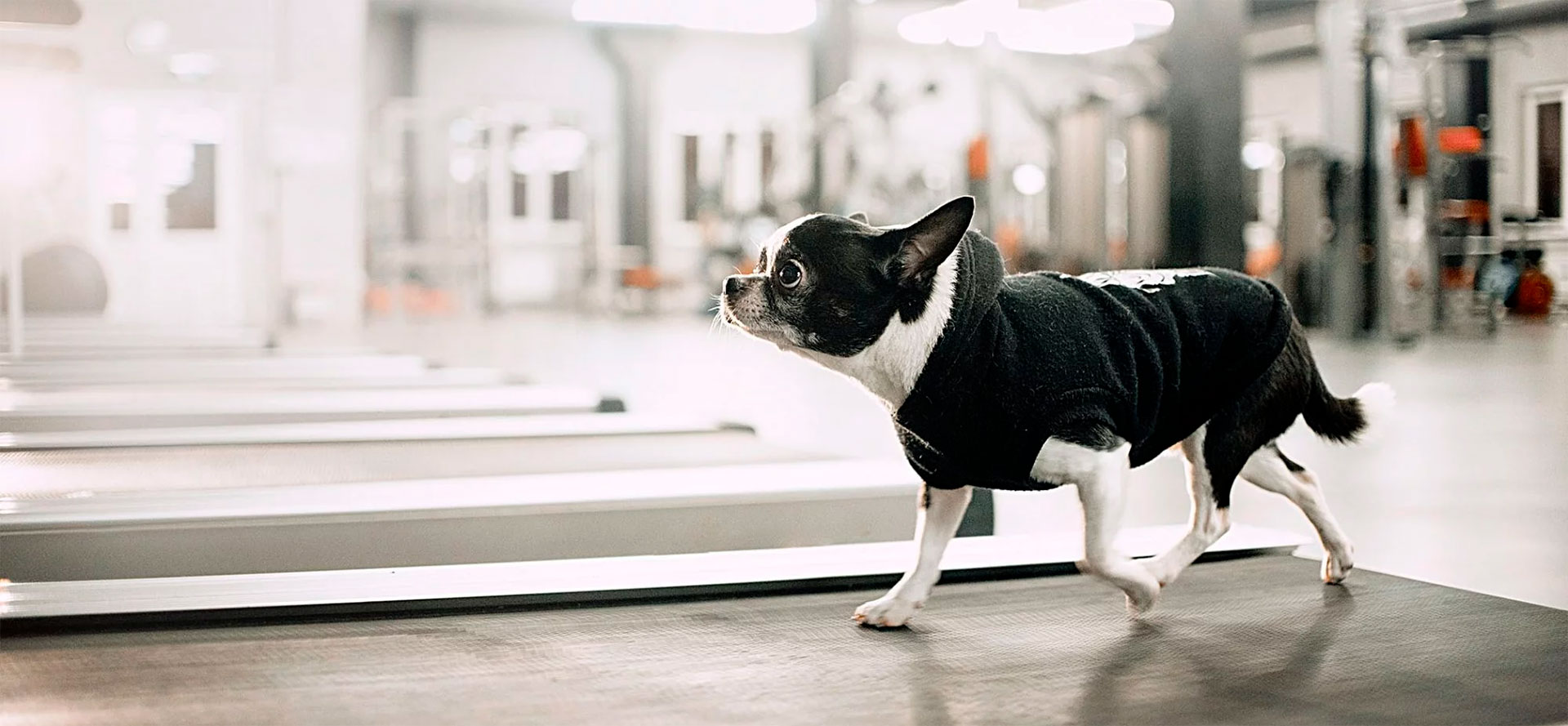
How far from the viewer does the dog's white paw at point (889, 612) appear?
4.97ft

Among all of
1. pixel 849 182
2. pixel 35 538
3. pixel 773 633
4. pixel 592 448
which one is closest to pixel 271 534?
pixel 35 538

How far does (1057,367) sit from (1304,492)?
49 cm

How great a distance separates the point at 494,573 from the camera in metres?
1.71

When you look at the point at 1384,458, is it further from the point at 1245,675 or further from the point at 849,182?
the point at 849,182

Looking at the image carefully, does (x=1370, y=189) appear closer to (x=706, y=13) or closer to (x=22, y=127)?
(x=22, y=127)

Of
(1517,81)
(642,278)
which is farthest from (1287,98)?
(1517,81)

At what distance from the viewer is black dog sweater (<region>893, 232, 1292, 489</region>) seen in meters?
1.38

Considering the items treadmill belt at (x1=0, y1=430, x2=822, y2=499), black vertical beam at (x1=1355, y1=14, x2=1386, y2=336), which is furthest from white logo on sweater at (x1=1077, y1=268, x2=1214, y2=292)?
black vertical beam at (x1=1355, y1=14, x2=1386, y2=336)

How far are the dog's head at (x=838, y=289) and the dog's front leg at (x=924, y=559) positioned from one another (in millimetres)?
227

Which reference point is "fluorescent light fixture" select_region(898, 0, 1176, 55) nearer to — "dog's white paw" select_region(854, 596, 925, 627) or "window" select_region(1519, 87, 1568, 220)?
"window" select_region(1519, 87, 1568, 220)

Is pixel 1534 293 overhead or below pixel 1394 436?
overhead

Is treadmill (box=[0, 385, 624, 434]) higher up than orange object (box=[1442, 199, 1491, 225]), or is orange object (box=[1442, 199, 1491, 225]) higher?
orange object (box=[1442, 199, 1491, 225])

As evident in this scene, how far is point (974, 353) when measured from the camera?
138 cm

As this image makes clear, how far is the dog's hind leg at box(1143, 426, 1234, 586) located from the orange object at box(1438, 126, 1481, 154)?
328 centimetres
